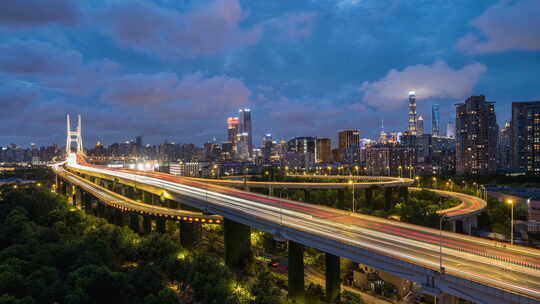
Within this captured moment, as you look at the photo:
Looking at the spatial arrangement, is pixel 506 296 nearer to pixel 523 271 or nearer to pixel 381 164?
pixel 523 271

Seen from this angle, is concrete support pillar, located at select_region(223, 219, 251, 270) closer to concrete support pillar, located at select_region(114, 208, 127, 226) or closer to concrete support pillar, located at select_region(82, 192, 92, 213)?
concrete support pillar, located at select_region(114, 208, 127, 226)

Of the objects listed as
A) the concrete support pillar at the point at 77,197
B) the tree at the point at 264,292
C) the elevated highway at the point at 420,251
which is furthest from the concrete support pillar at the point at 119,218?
the concrete support pillar at the point at 77,197

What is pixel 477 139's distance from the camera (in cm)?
13575

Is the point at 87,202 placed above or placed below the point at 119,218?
above

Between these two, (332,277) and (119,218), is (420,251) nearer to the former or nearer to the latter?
(332,277)

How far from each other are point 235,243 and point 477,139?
134 metres

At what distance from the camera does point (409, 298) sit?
102ft

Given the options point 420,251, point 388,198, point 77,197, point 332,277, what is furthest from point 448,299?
point 77,197

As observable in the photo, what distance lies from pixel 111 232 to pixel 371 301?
29.0 meters

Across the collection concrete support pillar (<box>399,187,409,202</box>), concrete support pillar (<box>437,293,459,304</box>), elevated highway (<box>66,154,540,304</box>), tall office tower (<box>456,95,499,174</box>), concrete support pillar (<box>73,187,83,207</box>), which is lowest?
concrete support pillar (<box>73,187,83,207</box>)

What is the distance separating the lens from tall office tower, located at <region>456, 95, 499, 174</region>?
132 meters

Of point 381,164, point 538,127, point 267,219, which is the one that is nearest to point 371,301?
point 267,219

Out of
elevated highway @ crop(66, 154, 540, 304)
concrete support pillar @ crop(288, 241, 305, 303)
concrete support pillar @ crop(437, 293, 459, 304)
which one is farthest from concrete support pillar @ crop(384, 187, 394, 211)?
concrete support pillar @ crop(437, 293, 459, 304)

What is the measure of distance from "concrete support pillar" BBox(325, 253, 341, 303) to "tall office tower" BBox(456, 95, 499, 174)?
12321 centimetres
